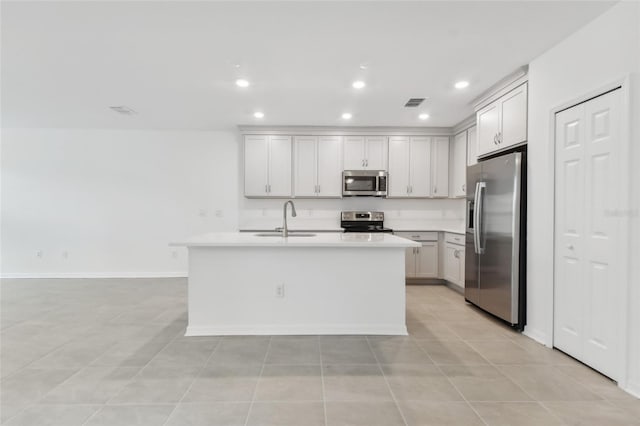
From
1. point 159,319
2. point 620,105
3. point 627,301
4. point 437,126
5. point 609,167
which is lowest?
point 159,319

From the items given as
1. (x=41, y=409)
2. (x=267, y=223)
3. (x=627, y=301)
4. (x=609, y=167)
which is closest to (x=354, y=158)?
(x=267, y=223)

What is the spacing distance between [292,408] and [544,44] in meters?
3.40

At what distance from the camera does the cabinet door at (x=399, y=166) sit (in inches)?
221

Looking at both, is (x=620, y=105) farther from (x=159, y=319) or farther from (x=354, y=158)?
(x=159, y=319)

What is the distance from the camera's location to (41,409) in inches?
77.7

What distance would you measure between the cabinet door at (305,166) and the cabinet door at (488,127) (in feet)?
8.16

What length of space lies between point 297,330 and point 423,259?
2.86m

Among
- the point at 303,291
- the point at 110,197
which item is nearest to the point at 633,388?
the point at 303,291

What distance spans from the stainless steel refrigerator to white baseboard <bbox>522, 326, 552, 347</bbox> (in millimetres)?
64

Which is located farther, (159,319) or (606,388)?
(159,319)

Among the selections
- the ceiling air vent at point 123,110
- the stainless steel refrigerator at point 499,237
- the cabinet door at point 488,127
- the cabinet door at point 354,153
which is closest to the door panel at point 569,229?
the stainless steel refrigerator at point 499,237

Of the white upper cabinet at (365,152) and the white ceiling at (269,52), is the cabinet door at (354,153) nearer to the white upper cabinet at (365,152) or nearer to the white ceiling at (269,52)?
the white upper cabinet at (365,152)

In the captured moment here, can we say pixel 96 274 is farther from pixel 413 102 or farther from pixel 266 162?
pixel 413 102

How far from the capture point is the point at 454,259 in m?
4.95
